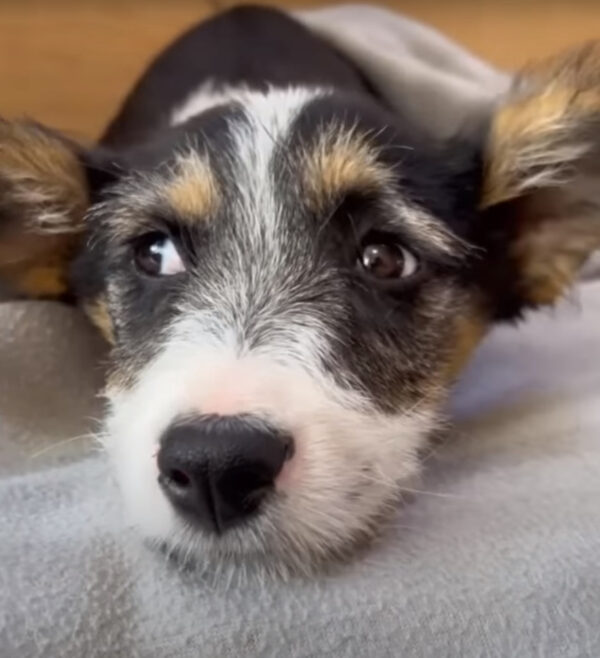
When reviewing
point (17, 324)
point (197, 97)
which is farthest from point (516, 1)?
point (17, 324)

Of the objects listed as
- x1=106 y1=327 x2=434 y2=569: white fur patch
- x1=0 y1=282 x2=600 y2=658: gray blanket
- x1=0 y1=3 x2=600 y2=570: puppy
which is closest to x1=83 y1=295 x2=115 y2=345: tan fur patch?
x1=0 y1=3 x2=600 y2=570: puppy

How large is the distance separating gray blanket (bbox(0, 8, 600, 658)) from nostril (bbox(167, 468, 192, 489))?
104 millimetres

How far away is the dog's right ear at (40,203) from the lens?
154 cm

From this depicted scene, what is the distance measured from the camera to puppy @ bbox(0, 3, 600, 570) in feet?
3.70

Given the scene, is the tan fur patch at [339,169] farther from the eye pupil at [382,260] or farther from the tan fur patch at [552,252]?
the tan fur patch at [552,252]

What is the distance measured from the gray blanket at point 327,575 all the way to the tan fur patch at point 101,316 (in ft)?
0.16

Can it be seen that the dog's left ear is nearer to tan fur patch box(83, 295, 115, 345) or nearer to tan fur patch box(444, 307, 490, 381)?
tan fur patch box(444, 307, 490, 381)

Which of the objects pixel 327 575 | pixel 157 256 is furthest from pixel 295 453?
pixel 157 256

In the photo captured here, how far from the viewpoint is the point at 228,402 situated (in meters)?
1.09

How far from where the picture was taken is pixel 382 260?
1.39 m

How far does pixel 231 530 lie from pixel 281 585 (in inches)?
2.9

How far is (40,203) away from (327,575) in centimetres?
70

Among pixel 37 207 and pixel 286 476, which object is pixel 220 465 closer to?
pixel 286 476

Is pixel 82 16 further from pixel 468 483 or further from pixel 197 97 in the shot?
pixel 468 483
